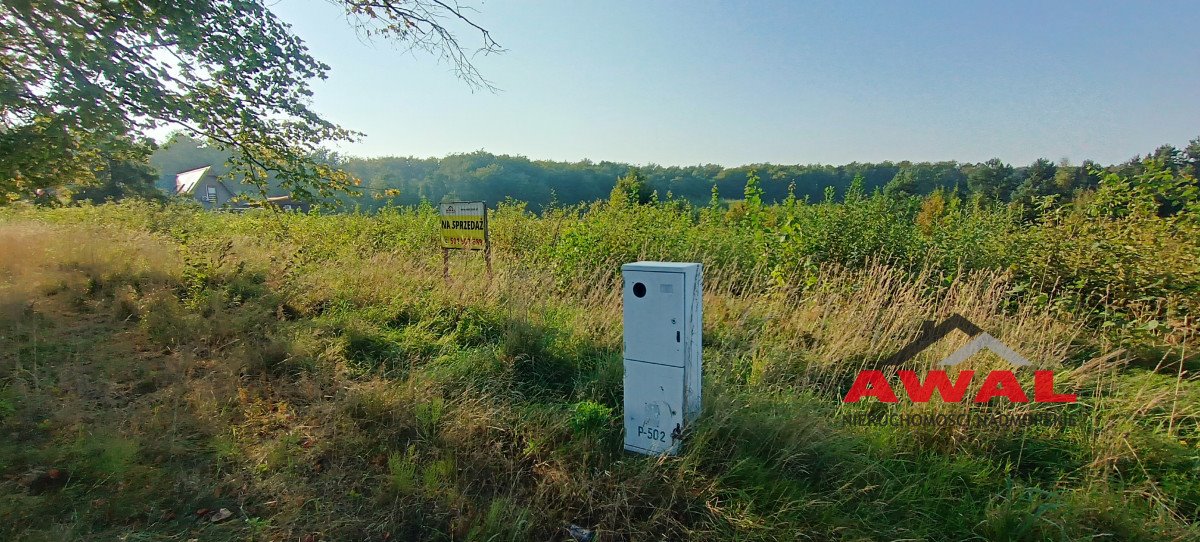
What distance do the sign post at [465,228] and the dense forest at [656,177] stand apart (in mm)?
924

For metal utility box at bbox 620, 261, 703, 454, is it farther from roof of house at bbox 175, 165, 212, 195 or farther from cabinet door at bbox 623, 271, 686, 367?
roof of house at bbox 175, 165, 212, 195

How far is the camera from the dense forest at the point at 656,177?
7921 millimetres

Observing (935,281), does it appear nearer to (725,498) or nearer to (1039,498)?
(1039,498)

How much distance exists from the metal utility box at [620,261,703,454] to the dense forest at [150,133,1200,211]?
4536 mm

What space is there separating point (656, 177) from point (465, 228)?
35622 millimetres

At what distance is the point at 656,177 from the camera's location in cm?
4097

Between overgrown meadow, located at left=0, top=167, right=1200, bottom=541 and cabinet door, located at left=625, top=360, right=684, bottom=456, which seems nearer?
overgrown meadow, located at left=0, top=167, right=1200, bottom=541

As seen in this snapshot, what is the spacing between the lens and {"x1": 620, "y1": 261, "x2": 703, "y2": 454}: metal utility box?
2486 mm

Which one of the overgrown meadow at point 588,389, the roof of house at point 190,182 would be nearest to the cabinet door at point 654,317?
the overgrown meadow at point 588,389

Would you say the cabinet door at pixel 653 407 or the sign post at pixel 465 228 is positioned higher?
the sign post at pixel 465 228
